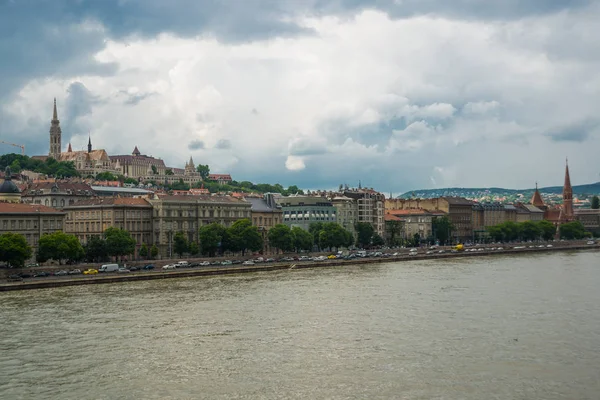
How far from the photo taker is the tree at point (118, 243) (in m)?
70.9

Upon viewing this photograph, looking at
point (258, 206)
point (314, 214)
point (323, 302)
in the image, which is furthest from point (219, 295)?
point (314, 214)

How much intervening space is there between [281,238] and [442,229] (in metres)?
49.8

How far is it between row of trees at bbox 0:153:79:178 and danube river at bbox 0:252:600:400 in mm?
120777

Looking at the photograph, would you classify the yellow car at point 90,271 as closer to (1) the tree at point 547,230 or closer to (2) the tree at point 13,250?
(2) the tree at point 13,250

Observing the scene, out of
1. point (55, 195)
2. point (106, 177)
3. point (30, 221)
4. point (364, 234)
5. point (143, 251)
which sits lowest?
point (143, 251)

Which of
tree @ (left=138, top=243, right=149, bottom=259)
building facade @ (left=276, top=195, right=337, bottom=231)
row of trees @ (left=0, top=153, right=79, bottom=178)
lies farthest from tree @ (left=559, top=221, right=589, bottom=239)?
row of trees @ (left=0, top=153, right=79, bottom=178)

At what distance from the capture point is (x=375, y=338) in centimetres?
3447

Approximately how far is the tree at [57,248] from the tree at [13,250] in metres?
3.54

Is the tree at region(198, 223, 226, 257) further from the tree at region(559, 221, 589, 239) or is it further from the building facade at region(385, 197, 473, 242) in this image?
the tree at region(559, 221, 589, 239)

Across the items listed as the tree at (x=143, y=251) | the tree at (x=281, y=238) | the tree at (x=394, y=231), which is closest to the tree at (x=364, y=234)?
the tree at (x=394, y=231)

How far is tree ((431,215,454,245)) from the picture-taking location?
13125cm

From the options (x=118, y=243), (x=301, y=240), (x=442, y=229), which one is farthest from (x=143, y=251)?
(x=442, y=229)

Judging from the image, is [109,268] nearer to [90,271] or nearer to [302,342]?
[90,271]

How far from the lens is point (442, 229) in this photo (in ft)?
430
